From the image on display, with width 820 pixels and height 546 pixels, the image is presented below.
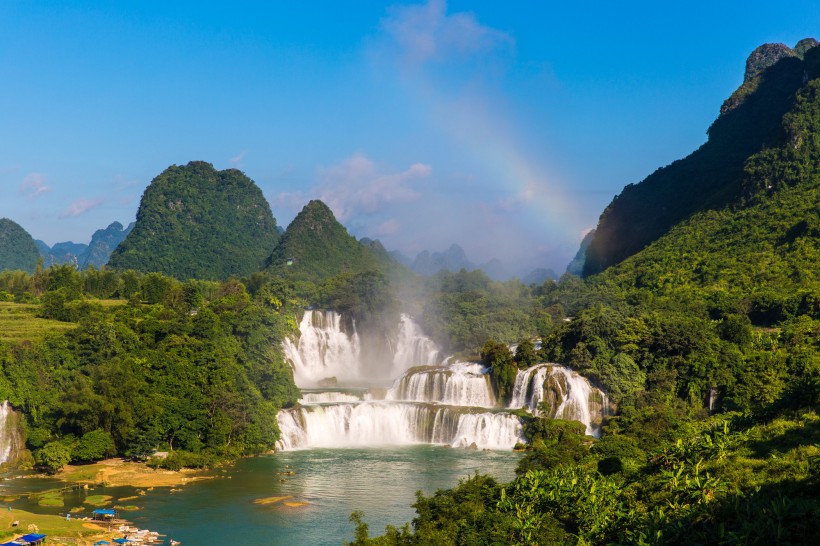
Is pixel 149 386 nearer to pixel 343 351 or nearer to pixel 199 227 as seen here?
pixel 343 351

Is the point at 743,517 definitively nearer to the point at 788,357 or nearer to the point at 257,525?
the point at 257,525

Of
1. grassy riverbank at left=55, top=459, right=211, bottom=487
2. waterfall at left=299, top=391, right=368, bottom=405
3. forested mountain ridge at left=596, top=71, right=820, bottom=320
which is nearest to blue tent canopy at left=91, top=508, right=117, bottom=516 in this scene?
grassy riverbank at left=55, top=459, right=211, bottom=487

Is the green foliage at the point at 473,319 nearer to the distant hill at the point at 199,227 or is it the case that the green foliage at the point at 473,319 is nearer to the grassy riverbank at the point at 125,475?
the grassy riverbank at the point at 125,475

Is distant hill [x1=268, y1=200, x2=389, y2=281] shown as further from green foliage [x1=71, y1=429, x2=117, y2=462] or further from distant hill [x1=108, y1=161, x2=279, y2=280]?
green foliage [x1=71, y1=429, x2=117, y2=462]

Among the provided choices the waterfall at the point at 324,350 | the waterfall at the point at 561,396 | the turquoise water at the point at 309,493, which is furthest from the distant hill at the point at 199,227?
the turquoise water at the point at 309,493

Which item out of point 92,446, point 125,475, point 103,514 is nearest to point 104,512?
point 103,514
